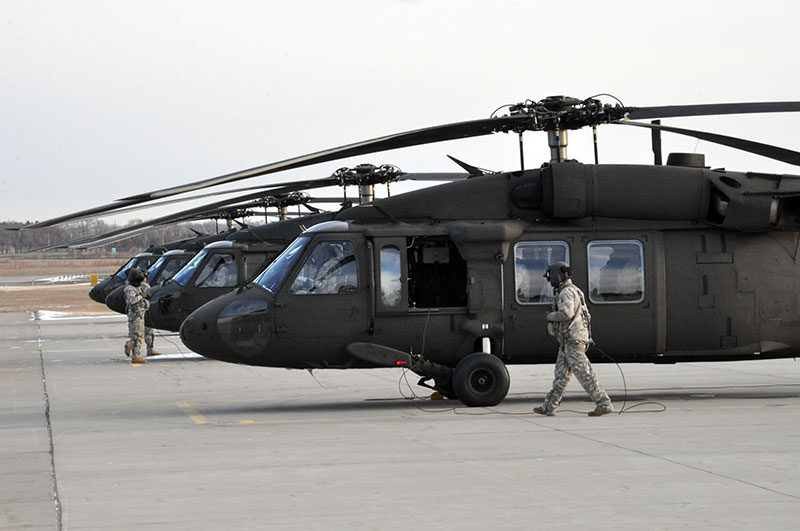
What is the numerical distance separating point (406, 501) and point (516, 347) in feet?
19.3

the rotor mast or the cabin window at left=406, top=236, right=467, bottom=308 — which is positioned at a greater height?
the rotor mast

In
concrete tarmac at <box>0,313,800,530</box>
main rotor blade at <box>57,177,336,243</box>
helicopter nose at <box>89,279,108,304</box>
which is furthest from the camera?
helicopter nose at <box>89,279,108,304</box>

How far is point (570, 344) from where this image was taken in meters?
11.9

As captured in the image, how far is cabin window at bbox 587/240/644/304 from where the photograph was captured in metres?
13.2

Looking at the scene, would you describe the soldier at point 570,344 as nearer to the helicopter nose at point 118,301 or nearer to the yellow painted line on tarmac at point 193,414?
the yellow painted line on tarmac at point 193,414

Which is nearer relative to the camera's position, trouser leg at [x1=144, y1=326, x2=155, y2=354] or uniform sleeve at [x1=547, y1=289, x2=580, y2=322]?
uniform sleeve at [x1=547, y1=289, x2=580, y2=322]

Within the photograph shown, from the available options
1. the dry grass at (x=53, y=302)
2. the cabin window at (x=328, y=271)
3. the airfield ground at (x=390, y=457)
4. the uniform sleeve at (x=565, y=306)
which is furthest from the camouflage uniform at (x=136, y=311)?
the dry grass at (x=53, y=302)

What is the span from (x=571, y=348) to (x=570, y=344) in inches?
1.8

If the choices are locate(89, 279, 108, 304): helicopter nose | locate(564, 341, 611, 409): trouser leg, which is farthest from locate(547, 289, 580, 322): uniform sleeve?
locate(89, 279, 108, 304): helicopter nose

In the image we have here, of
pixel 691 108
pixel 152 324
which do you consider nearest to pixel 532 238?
pixel 691 108

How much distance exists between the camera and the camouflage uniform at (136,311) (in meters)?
21.2

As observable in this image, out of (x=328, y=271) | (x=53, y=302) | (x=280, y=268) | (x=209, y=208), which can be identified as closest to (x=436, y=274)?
(x=328, y=271)

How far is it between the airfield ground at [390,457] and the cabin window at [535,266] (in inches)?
53.3

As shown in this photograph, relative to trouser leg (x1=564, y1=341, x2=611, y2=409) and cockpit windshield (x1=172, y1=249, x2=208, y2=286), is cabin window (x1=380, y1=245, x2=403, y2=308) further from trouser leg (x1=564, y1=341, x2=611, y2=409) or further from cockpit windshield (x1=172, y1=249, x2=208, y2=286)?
cockpit windshield (x1=172, y1=249, x2=208, y2=286)
